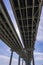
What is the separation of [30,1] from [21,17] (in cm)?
497

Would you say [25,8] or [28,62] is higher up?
[25,8]

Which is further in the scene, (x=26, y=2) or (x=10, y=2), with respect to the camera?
(x=26, y=2)

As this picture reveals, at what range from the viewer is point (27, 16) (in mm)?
23219

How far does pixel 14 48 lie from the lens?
59.0 meters

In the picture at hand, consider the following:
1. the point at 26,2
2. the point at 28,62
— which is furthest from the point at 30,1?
the point at 28,62

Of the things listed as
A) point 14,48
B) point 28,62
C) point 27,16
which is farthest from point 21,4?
point 28,62

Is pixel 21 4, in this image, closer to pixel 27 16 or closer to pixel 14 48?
pixel 27 16

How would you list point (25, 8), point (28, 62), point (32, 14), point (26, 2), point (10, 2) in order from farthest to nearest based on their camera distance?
1. point (28, 62)
2. point (32, 14)
3. point (25, 8)
4. point (26, 2)
5. point (10, 2)

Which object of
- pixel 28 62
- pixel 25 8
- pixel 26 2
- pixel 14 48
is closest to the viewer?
pixel 26 2

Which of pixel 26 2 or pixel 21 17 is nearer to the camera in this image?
pixel 26 2

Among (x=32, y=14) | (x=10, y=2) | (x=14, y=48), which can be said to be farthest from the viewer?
(x=14, y=48)

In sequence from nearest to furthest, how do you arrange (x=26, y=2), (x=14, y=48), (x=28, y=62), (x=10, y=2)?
(x=10, y=2) < (x=26, y=2) < (x=14, y=48) < (x=28, y=62)

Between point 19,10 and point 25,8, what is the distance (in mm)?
1171

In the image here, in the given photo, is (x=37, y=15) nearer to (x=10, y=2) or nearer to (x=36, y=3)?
(x=36, y=3)
